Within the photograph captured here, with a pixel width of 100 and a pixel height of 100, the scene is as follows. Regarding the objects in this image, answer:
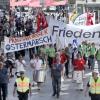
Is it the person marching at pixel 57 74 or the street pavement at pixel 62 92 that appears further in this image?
the street pavement at pixel 62 92

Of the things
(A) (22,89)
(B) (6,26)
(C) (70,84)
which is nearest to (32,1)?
(B) (6,26)

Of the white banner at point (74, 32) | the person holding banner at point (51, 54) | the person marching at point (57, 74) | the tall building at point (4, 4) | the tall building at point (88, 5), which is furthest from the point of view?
the tall building at point (4, 4)

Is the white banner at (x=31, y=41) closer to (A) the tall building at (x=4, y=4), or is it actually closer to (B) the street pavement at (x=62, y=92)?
(B) the street pavement at (x=62, y=92)

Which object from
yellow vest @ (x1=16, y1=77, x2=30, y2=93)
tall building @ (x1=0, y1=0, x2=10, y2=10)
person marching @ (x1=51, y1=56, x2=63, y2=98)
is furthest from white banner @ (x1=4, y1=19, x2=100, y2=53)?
tall building @ (x1=0, y1=0, x2=10, y2=10)

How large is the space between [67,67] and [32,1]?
54.2ft

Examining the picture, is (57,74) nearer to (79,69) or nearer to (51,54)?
(79,69)

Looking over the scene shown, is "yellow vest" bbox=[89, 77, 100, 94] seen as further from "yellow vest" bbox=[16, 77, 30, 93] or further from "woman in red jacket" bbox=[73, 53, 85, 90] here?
"woman in red jacket" bbox=[73, 53, 85, 90]

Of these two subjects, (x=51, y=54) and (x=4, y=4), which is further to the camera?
(x=4, y=4)

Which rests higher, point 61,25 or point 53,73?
point 61,25

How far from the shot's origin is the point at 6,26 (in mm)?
37125

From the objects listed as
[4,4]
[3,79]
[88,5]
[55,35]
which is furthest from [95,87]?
[4,4]

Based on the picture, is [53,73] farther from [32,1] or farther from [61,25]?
[32,1]

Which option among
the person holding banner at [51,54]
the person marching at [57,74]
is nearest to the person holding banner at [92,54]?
the person holding banner at [51,54]

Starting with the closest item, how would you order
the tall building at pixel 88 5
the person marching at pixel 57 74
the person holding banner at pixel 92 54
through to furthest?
the person marching at pixel 57 74
the person holding banner at pixel 92 54
the tall building at pixel 88 5
